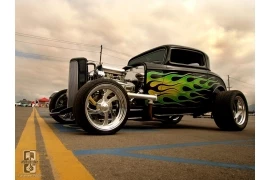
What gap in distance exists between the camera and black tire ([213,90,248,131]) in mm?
2570

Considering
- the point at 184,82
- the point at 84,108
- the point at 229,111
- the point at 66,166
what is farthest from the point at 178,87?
the point at 66,166

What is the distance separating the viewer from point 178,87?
2.45 metres

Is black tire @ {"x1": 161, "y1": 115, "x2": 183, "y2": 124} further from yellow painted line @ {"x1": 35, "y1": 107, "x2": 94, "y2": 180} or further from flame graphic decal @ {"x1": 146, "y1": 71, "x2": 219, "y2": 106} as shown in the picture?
yellow painted line @ {"x1": 35, "y1": 107, "x2": 94, "y2": 180}

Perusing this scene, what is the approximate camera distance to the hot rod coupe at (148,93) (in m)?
1.88

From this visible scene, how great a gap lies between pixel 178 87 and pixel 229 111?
2.02ft

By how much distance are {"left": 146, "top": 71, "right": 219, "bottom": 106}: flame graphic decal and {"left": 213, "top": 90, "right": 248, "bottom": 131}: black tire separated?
0.17 m

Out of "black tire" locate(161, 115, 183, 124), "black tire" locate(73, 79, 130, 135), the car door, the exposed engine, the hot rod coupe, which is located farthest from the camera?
"black tire" locate(161, 115, 183, 124)

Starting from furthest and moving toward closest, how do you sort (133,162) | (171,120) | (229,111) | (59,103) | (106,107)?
(171,120)
(59,103)
(229,111)
(106,107)
(133,162)

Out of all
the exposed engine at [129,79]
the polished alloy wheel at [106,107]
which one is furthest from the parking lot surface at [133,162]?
the exposed engine at [129,79]

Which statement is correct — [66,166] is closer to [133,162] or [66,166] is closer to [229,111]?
[133,162]

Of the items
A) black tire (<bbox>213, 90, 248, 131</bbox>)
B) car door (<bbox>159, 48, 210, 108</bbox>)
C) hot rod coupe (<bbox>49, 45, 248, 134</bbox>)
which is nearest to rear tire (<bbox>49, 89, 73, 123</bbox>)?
hot rod coupe (<bbox>49, 45, 248, 134</bbox>)

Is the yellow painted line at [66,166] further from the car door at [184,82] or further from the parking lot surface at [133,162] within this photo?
the car door at [184,82]
